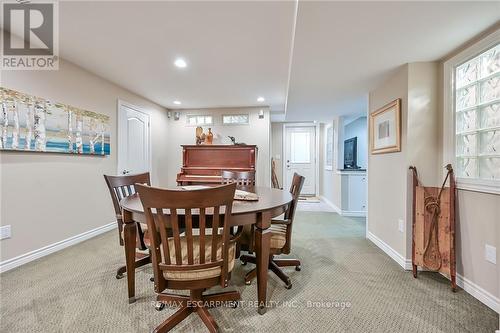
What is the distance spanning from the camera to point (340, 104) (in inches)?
159

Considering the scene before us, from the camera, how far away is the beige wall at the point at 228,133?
509 cm

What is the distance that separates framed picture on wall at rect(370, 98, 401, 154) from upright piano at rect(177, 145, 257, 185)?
204 cm

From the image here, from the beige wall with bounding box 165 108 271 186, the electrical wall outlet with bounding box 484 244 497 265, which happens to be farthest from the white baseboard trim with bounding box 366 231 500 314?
the beige wall with bounding box 165 108 271 186

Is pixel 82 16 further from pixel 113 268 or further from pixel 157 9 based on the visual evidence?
pixel 113 268

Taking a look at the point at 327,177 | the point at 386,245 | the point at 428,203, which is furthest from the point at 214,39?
the point at 327,177

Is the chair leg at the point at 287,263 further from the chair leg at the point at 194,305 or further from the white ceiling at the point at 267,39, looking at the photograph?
the white ceiling at the point at 267,39

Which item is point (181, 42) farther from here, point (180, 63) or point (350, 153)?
point (350, 153)

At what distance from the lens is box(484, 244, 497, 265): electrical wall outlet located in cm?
171

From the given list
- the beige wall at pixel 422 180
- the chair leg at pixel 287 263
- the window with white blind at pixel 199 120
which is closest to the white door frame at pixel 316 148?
the window with white blind at pixel 199 120

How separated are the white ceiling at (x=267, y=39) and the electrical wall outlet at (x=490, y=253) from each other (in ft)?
5.26

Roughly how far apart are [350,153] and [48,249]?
4981mm

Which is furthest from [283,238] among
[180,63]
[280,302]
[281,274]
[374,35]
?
[180,63]

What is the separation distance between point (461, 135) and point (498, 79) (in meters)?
0.49

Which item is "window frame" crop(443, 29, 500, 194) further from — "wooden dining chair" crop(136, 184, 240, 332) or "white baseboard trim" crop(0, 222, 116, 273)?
"white baseboard trim" crop(0, 222, 116, 273)
